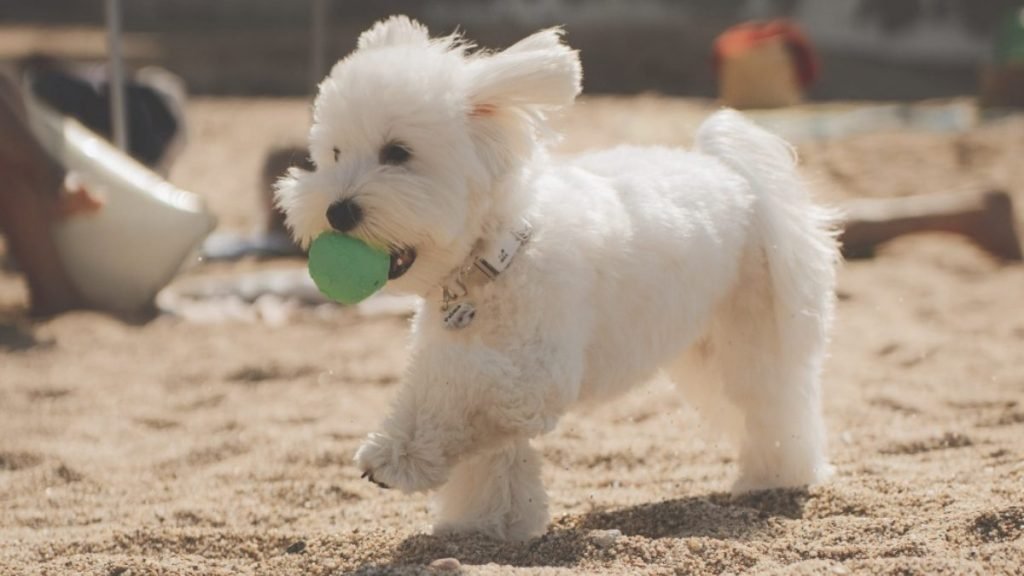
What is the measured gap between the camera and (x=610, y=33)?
70.2 ft

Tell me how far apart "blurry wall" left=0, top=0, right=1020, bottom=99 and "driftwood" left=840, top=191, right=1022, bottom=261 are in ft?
29.2

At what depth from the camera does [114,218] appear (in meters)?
8.55

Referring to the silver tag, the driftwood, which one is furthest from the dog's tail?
the driftwood

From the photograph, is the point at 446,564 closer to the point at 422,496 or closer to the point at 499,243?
the point at 499,243

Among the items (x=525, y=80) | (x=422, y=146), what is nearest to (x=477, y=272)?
(x=422, y=146)

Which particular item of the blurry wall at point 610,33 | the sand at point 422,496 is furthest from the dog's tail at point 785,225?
the blurry wall at point 610,33

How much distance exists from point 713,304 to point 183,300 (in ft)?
16.3

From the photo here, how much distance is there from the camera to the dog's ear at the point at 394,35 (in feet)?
14.0

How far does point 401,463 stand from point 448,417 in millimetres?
174

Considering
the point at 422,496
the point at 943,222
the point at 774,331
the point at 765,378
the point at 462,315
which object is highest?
the point at 462,315

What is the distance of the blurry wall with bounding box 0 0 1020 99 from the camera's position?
19.7 meters

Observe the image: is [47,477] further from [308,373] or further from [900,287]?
[900,287]

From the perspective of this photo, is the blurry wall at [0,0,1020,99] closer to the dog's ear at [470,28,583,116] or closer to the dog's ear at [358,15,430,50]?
the dog's ear at [358,15,430,50]

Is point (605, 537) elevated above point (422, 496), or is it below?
above
